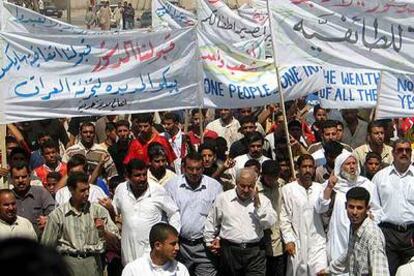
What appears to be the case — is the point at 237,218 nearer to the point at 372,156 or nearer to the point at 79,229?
the point at 372,156

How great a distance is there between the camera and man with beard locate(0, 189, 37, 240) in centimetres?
723

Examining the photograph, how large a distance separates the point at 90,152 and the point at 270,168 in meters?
2.03

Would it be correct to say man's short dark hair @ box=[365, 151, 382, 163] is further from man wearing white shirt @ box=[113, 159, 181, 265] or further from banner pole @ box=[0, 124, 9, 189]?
banner pole @ box=[0, 124, 9, 189]

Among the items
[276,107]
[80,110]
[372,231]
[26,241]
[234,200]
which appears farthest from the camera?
[276,107]

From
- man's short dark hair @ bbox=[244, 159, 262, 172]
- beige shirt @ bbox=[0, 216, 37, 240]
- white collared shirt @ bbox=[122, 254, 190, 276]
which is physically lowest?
white collared shirt @ bbox=[122, 254, 190, 276]

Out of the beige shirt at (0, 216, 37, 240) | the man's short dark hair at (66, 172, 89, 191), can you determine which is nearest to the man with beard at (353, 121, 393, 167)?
the man's short dark hair at (66, 172, 89, 191)

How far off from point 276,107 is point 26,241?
43.1 ft

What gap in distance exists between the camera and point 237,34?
14539 mm

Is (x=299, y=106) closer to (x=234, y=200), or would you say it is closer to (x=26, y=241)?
(x=234, y=200)

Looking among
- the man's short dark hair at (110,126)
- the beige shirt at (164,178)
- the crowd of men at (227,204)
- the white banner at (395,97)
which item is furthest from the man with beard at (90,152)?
the white banner at (395,97)

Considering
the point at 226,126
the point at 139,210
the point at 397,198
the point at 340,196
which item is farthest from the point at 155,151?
the point at 226,126

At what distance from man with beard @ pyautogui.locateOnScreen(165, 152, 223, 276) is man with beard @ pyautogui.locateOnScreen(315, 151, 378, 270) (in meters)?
1.05

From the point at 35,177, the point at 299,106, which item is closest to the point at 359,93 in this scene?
the point at 35,177

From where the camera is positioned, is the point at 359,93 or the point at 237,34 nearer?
the point at 359,93
